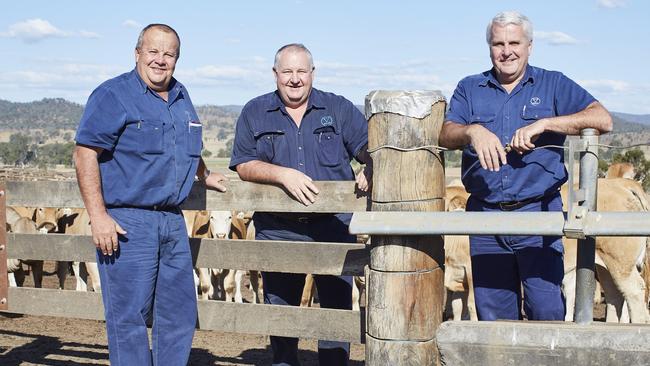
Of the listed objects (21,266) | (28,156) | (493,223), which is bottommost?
(28,156)

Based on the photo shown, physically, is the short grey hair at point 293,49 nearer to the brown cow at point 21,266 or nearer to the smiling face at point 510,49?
the smiling face at point 510,49

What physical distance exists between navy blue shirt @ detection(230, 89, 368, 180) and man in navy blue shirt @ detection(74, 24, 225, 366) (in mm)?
509

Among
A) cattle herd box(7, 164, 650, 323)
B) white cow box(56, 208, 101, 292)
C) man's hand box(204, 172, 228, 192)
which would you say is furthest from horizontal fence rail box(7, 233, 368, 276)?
white cow box(56, 208, 101, 292)

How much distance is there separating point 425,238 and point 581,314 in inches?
28.8

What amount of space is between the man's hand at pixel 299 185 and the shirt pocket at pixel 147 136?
A: 2.43ft

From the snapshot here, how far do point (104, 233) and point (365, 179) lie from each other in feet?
4.95

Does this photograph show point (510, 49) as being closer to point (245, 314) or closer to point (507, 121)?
point (507, 121)

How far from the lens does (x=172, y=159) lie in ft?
16.8

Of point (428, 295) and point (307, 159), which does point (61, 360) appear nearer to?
point (307, 159)

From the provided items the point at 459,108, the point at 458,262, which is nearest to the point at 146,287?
the point at 459,108

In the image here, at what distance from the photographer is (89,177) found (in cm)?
488

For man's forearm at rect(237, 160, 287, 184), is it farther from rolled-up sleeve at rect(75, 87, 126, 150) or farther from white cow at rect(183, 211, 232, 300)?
white cow at rect(183, 211, 232, 300)

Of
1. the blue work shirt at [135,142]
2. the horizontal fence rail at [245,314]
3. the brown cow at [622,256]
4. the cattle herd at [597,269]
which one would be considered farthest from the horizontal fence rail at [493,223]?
the brown cow at [622,256]

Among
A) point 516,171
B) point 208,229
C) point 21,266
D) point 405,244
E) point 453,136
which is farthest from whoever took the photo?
point 208,229
